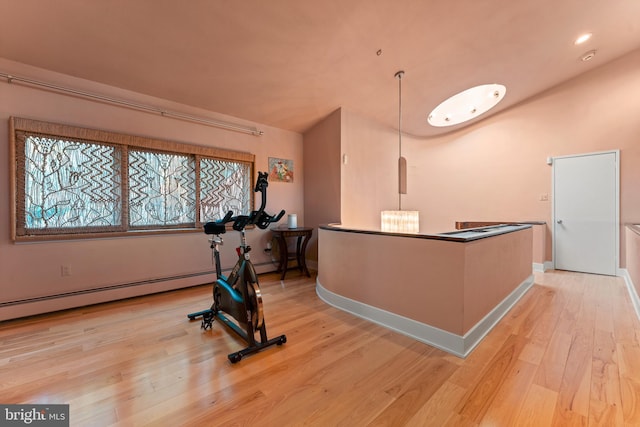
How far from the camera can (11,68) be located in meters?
2.49

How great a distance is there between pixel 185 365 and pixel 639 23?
253 inches

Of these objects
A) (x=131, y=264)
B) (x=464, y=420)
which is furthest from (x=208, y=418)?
(x=131, y=264)

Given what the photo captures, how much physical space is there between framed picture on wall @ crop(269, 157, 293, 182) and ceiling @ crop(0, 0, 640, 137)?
0.70 meters

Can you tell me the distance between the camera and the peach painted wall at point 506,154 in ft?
13.1

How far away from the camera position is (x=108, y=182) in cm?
299

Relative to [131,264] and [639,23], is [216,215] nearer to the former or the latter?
[131,264]

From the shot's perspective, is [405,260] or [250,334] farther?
[405,260]

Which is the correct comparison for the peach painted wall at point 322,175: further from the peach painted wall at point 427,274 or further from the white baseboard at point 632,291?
the white baseboard at point 632,291

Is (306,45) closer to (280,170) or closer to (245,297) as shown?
(280,170)

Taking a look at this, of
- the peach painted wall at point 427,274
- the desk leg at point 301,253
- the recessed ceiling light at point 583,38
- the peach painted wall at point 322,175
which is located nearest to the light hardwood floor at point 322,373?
the peach painted wall at point 427,274

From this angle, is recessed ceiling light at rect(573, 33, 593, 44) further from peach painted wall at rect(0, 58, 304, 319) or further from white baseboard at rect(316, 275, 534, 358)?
peach painted wall at rect(0, 58, 304, 319)

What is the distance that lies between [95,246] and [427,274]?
350 cm

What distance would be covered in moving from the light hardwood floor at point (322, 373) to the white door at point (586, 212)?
2.22 m

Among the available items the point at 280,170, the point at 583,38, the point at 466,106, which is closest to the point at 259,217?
the point at 280,170
